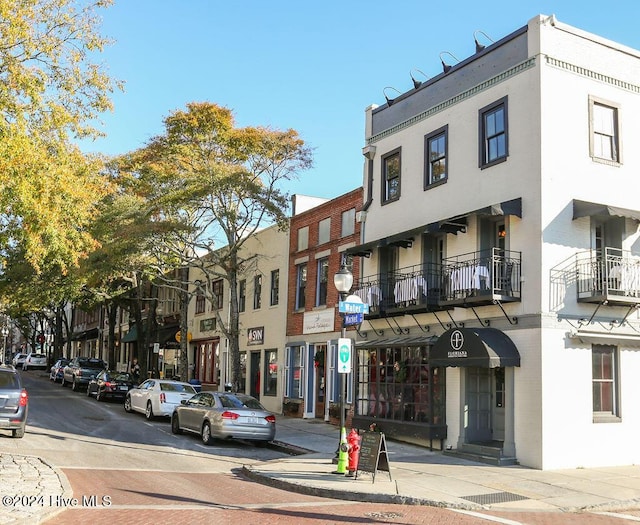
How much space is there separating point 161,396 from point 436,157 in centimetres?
1233

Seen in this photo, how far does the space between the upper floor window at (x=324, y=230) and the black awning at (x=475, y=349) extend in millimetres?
9510

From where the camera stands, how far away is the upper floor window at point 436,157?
20.0 metres

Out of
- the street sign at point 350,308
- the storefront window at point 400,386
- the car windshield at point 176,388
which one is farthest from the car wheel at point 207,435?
the street sign at point 350,308

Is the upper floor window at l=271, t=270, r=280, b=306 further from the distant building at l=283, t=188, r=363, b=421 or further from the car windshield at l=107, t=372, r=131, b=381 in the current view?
the car windshield at l=107, t=372, r=131, b=381

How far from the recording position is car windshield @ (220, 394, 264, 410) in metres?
19.5

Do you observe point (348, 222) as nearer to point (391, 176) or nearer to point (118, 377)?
point (391, 176)

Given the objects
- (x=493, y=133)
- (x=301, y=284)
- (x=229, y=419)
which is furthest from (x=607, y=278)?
(x=301, y=284)

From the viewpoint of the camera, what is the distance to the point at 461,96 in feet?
64.0

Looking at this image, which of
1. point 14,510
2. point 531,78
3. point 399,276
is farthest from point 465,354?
point 14,510

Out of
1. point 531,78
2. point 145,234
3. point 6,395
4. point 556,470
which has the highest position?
point 531,78

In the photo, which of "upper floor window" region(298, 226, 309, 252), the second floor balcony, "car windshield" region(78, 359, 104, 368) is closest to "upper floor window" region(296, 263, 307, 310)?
"upper floor window" region(298, 226, 309, 252)

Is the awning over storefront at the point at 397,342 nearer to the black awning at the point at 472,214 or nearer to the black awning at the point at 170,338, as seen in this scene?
the black awning at the point at 472,214

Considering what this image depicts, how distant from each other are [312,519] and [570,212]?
10122mm

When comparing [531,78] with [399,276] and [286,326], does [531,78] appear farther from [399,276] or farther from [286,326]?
[286,326]
